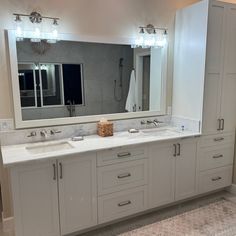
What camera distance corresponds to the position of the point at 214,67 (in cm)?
280

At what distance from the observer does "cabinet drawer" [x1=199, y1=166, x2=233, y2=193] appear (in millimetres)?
2977

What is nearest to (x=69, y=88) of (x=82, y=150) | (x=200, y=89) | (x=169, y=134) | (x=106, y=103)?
(x=106, y=103)

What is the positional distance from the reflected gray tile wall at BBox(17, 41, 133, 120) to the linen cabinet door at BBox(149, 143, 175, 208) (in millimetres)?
736

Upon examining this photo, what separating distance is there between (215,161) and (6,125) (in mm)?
A: 2492

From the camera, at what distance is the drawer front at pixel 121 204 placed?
2357mm

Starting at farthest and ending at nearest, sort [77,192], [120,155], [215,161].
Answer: [215,161] → [120,155] → [77,192]

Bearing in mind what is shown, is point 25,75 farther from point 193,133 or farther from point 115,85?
point 193,133

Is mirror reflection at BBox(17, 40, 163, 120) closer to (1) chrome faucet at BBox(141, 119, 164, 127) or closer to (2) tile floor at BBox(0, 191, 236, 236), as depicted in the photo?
(1) chrome faucet at BBox(141, 119, 164, 127)

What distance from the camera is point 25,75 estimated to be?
241cm

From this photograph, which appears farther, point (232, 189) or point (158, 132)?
point (232, 189)

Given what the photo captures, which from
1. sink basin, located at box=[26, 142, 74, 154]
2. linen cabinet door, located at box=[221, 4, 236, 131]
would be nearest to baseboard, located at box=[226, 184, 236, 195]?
linen cabinet door, located at box=[221, 4, 236, 131]

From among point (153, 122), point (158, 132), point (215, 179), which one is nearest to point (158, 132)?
point (158, 132)

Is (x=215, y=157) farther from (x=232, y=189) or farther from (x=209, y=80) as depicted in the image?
(x=209, y=80)

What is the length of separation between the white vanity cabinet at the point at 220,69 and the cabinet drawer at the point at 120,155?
92 cm
